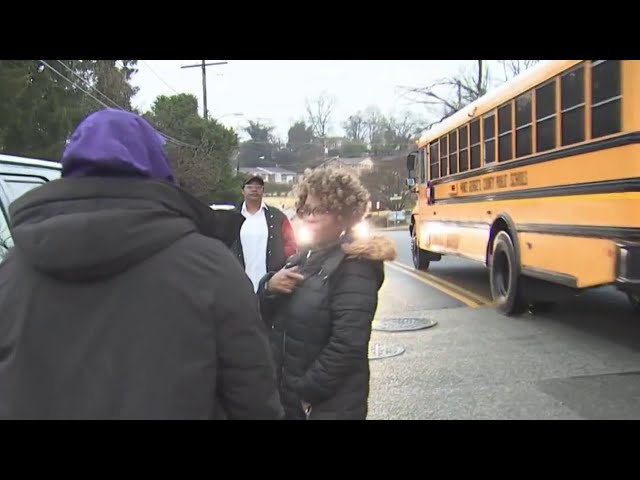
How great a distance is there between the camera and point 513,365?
5.95m

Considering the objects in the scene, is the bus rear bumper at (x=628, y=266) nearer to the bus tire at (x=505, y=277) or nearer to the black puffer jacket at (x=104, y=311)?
the bus tire at (x=505, y=277)

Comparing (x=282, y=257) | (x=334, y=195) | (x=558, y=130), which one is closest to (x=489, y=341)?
(x=558, y=130)

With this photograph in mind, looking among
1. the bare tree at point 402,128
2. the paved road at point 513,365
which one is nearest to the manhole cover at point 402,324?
the paved road at point 513,365

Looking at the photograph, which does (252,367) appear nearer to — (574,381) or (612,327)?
(574,381)

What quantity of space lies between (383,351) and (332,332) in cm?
442

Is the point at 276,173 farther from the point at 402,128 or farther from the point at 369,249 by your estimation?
the point at 369,249

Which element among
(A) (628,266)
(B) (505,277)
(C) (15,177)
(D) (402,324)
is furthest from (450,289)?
(C) (15,177)

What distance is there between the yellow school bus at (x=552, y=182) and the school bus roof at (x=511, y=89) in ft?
0.05

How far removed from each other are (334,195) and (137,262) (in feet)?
4.48

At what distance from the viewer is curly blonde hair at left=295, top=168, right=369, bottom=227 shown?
2678 mm

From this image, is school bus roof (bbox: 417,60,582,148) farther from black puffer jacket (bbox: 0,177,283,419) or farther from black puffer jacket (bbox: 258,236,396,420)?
black puffer jacket (bbox: 0,177,283,419)

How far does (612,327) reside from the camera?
7375mm

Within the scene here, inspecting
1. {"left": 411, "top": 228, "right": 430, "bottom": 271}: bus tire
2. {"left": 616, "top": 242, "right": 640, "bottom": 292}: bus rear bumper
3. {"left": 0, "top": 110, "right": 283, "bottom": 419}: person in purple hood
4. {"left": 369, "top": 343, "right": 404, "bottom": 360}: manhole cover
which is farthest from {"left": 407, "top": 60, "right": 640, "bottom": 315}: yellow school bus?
{"left": 0, "top": 110, "right": 283, "bottom": 419}: person in purple hood

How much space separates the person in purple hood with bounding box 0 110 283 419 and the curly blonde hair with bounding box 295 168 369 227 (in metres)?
1.22
